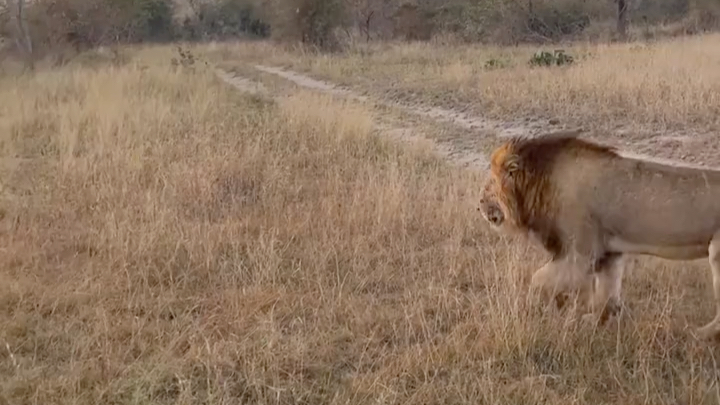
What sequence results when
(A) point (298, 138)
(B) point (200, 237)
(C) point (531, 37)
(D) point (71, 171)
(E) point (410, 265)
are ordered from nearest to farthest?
(E) point (410, 265)
(B) point (200, 237)
(D) point (71, 171)
(A) point (298, 138)
(C) point (531, 37)

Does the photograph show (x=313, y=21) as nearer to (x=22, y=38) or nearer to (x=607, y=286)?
(x=22, y=38)

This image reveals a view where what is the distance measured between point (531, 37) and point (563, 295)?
26876mm

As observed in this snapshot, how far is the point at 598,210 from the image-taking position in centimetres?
437

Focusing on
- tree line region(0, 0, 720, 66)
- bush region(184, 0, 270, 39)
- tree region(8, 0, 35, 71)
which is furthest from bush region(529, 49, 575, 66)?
bush region(184, 0, 270, 39)

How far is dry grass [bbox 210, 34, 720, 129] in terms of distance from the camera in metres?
11.4

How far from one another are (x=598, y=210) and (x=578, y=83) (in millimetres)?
9809

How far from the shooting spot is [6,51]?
2472 cm

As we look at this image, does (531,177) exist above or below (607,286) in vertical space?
above

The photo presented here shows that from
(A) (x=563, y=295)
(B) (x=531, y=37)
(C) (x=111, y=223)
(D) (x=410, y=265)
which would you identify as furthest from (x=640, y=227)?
(B) (x=531, y=37)

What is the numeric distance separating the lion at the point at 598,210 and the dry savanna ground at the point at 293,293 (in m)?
0.27

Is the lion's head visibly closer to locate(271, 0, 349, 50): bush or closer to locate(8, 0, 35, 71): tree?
locate(8, 0, 35, 71): tree

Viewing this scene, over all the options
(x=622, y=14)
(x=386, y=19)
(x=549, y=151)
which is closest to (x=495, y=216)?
(x=549, y=151)

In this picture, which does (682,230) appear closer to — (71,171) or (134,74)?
(71,171)

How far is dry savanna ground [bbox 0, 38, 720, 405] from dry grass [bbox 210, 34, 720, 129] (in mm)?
3617
